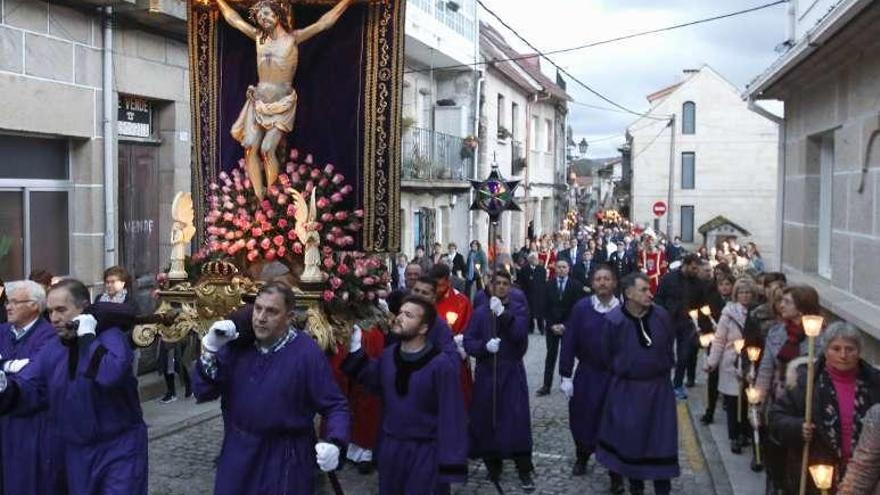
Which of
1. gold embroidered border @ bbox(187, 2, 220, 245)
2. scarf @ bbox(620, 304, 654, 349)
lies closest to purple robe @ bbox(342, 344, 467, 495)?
scarf @ bbox(620, 304, 654, 349)

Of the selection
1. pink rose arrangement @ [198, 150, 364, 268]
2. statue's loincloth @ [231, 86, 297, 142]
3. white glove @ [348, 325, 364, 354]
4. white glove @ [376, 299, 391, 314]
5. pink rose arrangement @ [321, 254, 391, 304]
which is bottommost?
white glove @ [348, 325, 364, 354]

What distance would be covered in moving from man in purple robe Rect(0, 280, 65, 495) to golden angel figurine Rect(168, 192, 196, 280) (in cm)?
176

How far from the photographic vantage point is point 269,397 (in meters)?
5.11

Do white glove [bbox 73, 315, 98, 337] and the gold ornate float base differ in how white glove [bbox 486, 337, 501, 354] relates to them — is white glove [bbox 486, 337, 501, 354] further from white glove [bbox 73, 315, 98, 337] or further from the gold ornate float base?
white glove [bbox 73, 315, 98, 337]

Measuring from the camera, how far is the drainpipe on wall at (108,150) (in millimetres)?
11977

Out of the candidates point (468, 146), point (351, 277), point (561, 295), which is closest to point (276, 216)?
point (351, 277)

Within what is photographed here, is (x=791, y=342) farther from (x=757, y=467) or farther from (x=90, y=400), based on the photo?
(x=90, y=400)

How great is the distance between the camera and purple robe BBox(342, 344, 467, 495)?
5.61m

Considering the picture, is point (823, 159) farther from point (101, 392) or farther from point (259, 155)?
point (101, 392)

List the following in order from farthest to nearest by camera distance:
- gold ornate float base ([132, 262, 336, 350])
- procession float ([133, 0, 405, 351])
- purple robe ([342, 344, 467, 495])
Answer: procession float ([133, 0, 405, 351]) → gold ornate float base ([132, 262, 336, 350]) → purple robe ([342, 344, 467, 495])

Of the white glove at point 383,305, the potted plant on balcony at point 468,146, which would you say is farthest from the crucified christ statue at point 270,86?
the potted plant on balcony at point 468,146

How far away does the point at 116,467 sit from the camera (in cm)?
554

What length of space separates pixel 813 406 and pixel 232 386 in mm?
3125

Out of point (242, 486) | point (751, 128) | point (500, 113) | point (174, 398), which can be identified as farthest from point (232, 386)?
point (751, 128)
